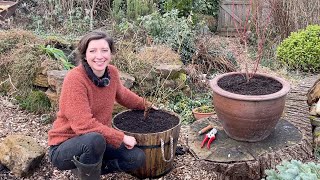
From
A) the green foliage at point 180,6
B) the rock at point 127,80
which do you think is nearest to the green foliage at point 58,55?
the rock at point 127,80

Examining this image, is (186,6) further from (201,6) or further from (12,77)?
(12,77)

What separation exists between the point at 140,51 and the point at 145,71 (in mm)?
642

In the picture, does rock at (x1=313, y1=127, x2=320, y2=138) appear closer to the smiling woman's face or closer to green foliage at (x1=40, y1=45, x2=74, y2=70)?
the smiling woman's face

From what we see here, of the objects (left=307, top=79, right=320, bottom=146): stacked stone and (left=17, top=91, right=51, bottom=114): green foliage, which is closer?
(left=307, top=79, right=320, bottom=146): stacked stone

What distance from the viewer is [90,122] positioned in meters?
3.09

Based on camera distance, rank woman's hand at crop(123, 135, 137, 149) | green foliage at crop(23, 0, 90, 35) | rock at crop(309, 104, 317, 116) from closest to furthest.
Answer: woman's hand at crop(123, 135, 137, 149) < rock at crop(309, 104, 317, 116) < green foliage at crop(23, 0, 90, 35)

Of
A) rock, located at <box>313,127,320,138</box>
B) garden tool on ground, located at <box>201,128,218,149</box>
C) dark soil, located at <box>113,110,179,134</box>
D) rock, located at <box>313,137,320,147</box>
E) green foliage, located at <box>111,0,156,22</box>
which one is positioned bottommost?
rock, located at <box>313,137,320,147</box>

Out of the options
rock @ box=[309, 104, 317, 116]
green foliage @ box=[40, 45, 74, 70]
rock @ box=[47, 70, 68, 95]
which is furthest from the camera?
green foliage @ box=[40, 45, 74, 70]

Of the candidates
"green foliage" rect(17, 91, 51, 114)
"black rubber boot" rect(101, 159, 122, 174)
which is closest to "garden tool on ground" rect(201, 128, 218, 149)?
"black rubber boot" rect(101, 159, 122, 174)

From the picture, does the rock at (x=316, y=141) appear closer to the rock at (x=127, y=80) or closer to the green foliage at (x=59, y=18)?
the rock at (x=127, y=80)

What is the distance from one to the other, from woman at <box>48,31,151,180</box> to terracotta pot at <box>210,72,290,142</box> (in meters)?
0.73

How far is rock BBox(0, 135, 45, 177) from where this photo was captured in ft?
12.0

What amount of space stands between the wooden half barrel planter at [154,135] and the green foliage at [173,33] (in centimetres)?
243

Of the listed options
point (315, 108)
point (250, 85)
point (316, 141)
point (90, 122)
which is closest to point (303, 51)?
point (315, 108)
